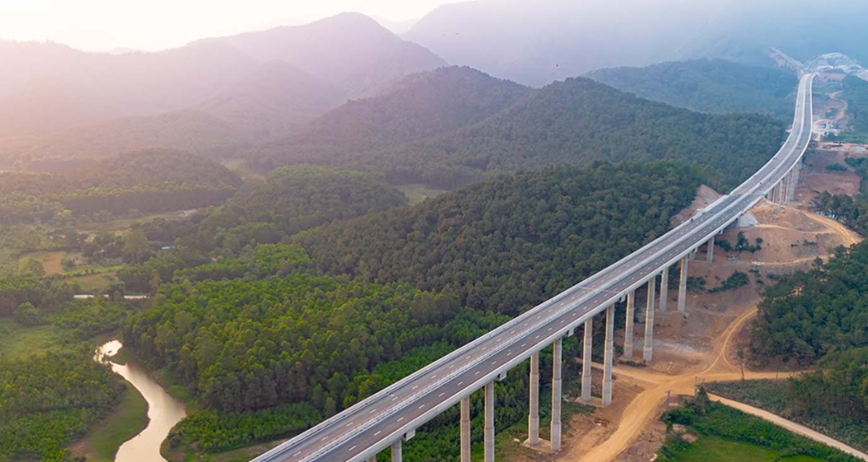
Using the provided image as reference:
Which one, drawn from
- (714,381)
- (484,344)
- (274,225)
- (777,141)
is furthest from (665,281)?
(777,141)

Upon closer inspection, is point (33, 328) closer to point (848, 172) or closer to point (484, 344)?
point (484, 344)

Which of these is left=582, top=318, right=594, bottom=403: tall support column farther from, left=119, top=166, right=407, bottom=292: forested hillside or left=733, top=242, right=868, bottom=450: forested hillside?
left=119, top=166, right=407, bottom=292: forested hillside

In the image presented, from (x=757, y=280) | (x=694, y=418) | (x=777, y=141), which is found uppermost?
(x=777, y=141)

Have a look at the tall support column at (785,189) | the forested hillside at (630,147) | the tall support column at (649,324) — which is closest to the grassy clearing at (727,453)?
the tall support column at (649,324)

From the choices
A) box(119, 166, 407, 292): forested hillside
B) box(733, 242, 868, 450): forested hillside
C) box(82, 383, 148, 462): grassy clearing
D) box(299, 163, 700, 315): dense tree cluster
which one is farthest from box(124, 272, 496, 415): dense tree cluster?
box(733, 242, 868, 450): forested hillside

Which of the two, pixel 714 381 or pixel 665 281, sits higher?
pixel 665 281

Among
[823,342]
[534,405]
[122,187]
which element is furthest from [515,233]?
[122,187]

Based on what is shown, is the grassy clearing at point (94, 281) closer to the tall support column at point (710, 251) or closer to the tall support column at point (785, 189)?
the tall support column at point (710, 251)

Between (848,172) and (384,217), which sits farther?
(848,172)
